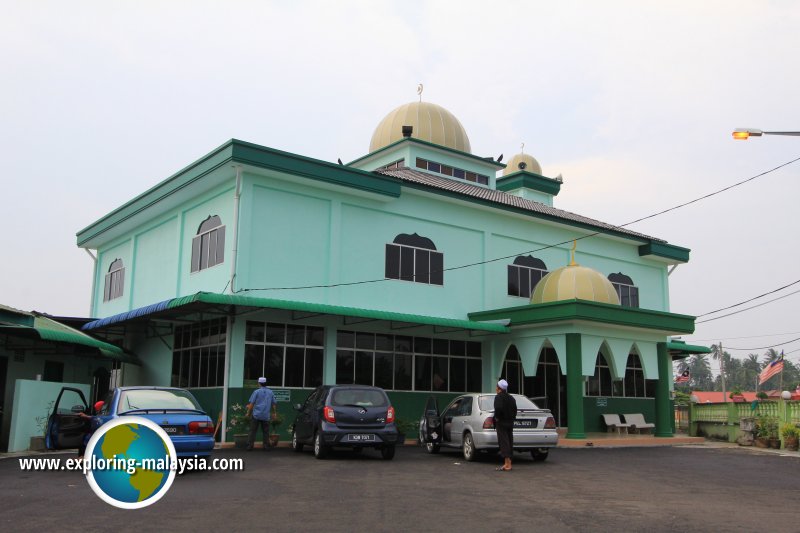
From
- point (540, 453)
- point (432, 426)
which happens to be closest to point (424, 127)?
point (432, 426)

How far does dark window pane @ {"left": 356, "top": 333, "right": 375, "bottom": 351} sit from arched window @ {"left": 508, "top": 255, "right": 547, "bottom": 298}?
6427 millimetres

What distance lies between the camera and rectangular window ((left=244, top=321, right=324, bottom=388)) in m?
21.3

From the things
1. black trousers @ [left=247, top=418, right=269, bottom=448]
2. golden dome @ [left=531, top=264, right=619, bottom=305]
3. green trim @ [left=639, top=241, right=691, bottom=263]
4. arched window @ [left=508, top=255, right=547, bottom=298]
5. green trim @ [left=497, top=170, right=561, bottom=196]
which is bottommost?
black trousers @ [left=247, top=418, right=269, bottom=448]

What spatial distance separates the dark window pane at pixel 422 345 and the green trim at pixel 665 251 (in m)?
12.3

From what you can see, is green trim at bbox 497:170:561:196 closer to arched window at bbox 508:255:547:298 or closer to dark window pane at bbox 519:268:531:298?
arched window at bbox 508:255:547:298

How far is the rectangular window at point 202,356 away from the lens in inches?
838

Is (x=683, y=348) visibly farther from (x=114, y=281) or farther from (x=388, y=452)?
(x=114, y=281)

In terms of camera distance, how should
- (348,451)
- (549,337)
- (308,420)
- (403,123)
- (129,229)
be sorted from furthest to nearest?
(403,123), (129,229), (549,337), (348,451), (308,420)

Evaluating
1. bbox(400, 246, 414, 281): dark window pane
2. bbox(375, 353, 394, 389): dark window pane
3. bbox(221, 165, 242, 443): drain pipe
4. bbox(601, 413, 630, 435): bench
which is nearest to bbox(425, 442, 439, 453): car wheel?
bbox(375, 353, 394, 389): dark window pane

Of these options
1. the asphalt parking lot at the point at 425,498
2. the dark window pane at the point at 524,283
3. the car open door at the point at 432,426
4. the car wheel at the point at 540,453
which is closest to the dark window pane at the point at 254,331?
the asphalt parking lot at the point at 425,498

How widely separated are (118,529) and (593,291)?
65.7ft

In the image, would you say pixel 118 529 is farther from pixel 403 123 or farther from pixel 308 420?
pixel 403 123

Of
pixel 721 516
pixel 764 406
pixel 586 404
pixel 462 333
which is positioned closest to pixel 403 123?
pixel 462 333

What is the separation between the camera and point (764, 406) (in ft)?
82.3
